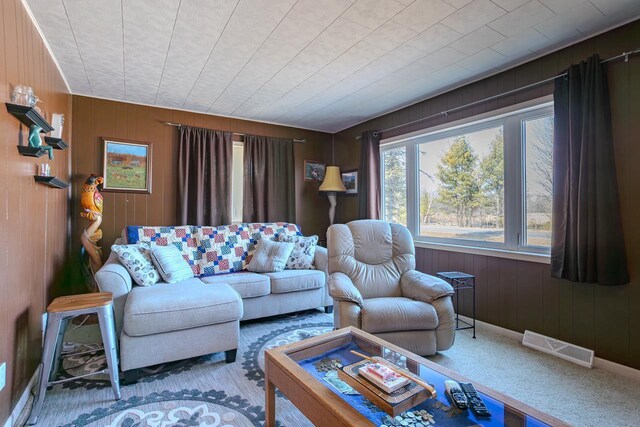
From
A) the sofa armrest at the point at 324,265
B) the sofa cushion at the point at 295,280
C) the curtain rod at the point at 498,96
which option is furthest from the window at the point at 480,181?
the sofa cushion at the point at 295,280

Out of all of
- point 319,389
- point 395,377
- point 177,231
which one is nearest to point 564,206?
point 395,377

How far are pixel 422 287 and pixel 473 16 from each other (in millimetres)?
1941

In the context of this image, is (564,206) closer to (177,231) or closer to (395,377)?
(395,377)

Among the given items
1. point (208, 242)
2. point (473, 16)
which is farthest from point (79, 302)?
point (473, 16)

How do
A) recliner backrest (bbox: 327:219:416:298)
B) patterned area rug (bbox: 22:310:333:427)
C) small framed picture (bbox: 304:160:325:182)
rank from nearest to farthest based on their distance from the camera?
patterned area rug (bbox: 22:310:333:427) < recliner backrest (bbox: 327:219:416:298) < small framed picture (bbox: 304:160:325:182)

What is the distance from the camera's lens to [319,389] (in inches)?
49.8

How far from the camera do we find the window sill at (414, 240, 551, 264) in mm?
2635

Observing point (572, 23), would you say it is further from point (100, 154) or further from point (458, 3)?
point (100, 154)

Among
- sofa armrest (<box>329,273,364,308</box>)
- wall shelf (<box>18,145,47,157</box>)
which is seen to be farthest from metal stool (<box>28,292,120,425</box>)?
sofa armrest (<box>329,273,364,308</box>)

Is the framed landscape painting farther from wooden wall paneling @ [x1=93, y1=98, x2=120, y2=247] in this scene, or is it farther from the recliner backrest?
the recliner backrest

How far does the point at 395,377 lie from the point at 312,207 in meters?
3.81

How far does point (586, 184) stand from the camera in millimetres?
2268

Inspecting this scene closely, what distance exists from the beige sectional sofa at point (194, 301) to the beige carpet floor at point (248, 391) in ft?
0.57

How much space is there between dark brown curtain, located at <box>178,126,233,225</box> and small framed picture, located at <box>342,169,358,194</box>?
1.72 m
